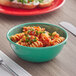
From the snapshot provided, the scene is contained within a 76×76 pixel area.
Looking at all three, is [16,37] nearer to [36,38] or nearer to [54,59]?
[36,38]

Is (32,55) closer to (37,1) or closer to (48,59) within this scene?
(48,59)

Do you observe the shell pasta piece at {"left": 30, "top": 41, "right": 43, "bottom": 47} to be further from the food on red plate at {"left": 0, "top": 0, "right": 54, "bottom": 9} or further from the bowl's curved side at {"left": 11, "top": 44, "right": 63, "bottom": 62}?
the food on red plate at {"left": 0, "top": 0, "right": 54, "bottom": 9}

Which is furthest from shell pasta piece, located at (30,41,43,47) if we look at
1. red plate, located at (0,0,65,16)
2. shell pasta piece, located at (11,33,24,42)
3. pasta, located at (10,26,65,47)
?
red plate, located at (0,0,65,16)

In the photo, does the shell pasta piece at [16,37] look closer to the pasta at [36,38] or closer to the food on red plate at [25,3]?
the pasta at [36,38]

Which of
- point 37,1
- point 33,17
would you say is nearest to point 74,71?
point 33,17

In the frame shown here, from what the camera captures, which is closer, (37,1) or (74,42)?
(74,42)

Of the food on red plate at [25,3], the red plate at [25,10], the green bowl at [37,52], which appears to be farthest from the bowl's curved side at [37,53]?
the food on red plate at [25,3]
